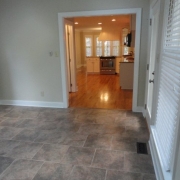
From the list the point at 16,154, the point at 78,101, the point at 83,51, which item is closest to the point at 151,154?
the point at 16,154

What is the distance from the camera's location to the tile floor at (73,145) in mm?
2027

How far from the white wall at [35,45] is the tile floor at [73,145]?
60 cm

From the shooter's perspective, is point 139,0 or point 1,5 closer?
point 139,0

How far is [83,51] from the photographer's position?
1228cm

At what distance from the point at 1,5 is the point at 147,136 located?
13.1 ft

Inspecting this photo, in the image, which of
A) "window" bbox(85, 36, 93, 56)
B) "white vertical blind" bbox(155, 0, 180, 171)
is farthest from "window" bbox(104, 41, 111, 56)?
"white vertical blind" bbox(155, 0, 180, 171)

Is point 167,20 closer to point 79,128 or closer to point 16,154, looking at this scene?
point 79,128

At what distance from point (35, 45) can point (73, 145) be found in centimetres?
245

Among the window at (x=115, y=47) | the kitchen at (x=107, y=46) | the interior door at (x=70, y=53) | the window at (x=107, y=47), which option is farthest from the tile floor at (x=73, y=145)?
the window at (x=107, y=47)

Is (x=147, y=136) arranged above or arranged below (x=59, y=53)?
below

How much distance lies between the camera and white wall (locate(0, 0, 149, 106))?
11.6ft

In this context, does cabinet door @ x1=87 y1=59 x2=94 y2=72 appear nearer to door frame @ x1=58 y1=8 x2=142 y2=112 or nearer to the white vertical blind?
door frame @ x1=58 y1=8 x2=142 y2=112

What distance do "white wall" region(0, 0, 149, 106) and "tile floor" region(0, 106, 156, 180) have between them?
0.60 metres

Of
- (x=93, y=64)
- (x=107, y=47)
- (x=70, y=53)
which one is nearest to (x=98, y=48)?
(x=107, y=47)
